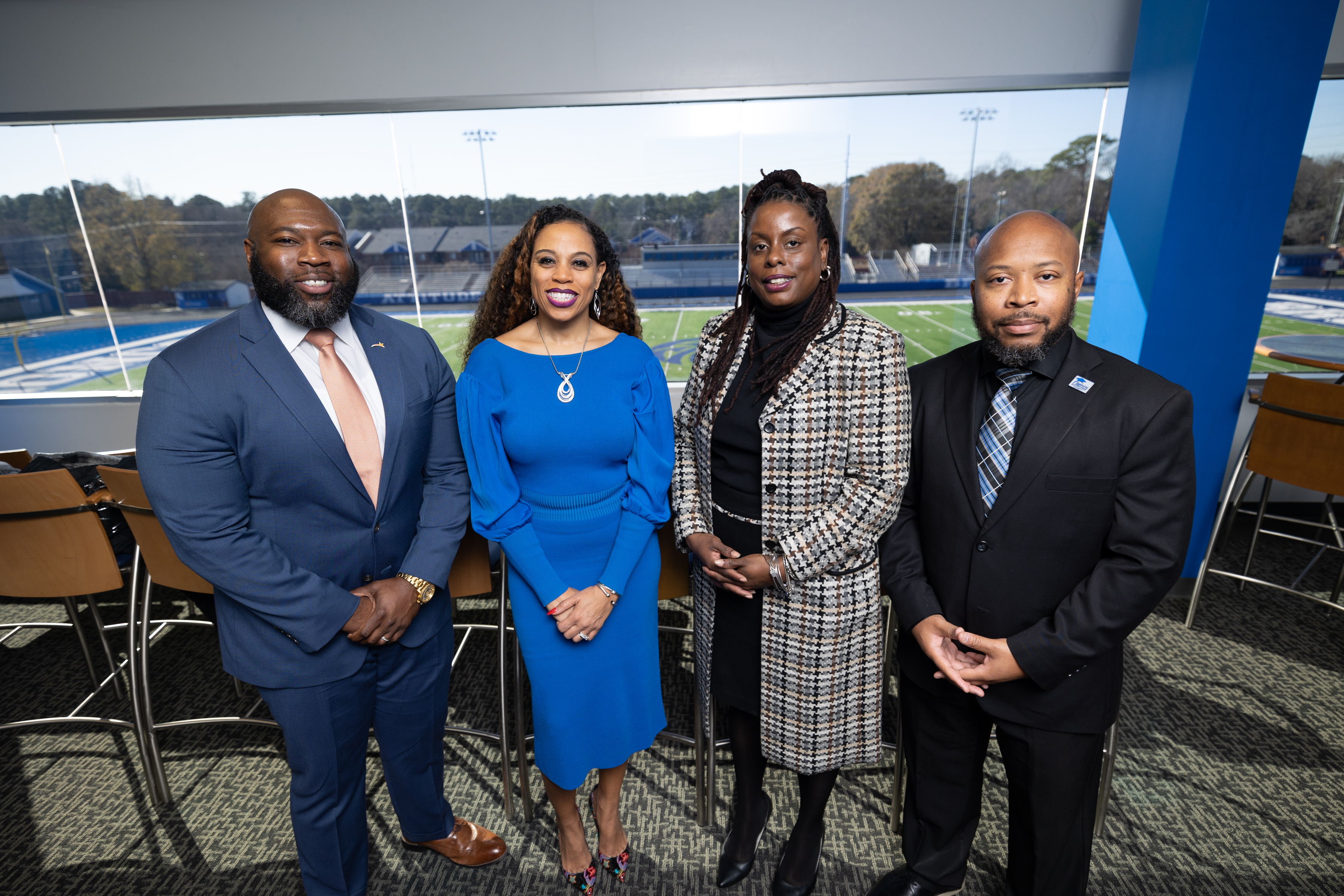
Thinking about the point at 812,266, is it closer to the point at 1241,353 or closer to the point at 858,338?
the point at 858,338

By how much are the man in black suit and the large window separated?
298cm

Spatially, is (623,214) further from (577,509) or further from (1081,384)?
(1081,384)

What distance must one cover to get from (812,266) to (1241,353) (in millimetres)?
2917

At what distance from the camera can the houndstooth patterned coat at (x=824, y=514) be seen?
1.50m

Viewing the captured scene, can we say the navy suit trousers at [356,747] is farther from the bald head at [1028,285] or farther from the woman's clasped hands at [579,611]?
the bald head at [1028,285]

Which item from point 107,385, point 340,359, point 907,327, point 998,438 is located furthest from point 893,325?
point 107,385

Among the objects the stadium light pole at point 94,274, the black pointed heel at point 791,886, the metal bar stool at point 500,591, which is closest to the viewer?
Result: the black pointed heel at point 791,886

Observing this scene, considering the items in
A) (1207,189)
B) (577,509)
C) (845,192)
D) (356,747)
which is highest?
(845,192)

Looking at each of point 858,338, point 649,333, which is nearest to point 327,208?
point 858,338

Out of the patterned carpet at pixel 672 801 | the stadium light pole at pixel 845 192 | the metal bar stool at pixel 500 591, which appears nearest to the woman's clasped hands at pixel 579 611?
the patterned carpet at pixel 672 801

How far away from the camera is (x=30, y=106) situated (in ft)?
13.3

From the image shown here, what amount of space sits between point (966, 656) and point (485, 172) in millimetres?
4668

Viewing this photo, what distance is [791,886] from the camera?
5.96ft

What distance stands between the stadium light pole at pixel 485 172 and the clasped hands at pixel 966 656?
3.76 metres
